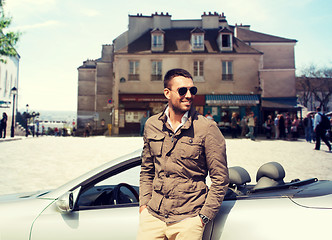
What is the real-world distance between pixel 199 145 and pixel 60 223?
1.23 m

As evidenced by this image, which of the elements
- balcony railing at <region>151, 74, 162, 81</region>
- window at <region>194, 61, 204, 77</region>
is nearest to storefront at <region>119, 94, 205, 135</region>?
balcony railing at <region>151, 74, 162, 81</region>

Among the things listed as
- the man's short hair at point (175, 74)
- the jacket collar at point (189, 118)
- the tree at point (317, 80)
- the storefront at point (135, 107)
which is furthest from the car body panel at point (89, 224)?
the tree at point (317, 80)

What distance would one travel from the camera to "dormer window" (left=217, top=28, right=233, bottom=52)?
27297 mm

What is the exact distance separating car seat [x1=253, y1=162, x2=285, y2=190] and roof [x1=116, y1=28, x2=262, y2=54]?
84.6ft

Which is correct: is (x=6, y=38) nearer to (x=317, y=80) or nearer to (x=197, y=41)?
(x=197, y=41)

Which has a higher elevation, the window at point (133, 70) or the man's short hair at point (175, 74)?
the window at point (133, 70)

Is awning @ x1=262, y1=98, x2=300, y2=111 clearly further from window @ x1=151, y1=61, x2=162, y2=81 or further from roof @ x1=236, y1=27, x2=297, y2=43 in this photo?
window @ x1=151, y1=61, x2=162, y2=81

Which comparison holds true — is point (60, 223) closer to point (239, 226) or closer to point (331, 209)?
point (239, 226)

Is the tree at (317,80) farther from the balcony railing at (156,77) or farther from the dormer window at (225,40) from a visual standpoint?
the balcony railing at (156,77)

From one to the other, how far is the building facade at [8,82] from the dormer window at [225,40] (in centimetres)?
2357

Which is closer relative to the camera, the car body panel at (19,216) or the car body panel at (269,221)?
the car body panel at (269,221)

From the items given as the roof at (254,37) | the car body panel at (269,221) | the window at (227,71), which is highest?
the roof at (254,37)

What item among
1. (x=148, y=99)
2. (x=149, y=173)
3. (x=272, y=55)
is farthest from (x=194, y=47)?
(x=149, y=173)

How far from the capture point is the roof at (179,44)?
2734cm
